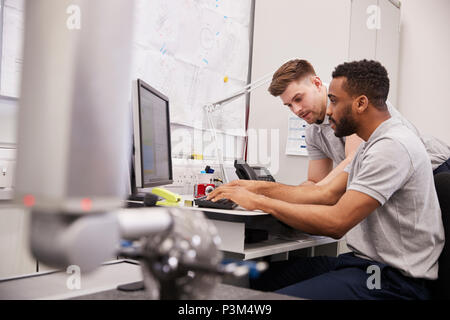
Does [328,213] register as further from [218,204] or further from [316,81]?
[316,81]

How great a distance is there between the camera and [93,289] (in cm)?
66

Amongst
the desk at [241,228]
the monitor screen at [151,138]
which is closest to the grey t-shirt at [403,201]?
the desk at [241,228]

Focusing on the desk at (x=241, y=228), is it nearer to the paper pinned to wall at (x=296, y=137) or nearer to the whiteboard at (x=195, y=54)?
the whiteboard at (x=195, y=54)

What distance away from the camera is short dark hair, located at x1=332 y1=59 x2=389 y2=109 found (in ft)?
4.64

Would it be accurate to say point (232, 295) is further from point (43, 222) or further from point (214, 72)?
point (214, 72)

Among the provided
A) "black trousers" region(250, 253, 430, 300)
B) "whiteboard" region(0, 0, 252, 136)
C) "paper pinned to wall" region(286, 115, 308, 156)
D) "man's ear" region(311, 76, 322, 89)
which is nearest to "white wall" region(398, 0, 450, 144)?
"paper pinned to wall" region(286, 115, 308, 156)

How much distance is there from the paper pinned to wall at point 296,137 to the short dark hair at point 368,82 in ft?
3.56

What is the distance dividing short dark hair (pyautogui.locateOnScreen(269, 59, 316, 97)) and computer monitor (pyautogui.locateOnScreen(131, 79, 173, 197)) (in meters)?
0.59

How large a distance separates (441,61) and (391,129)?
4.72ft

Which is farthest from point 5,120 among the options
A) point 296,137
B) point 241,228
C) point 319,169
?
point 296,137

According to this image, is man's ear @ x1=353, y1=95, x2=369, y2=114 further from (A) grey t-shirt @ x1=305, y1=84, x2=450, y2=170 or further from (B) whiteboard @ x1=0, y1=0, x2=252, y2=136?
(B) whiteboard @ x1=0, y1=0, x2=252, y2=136

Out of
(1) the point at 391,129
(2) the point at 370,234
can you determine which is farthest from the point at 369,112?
(2) the point at 370,234

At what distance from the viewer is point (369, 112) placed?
1.43 meters

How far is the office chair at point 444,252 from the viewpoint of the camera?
124 cm
